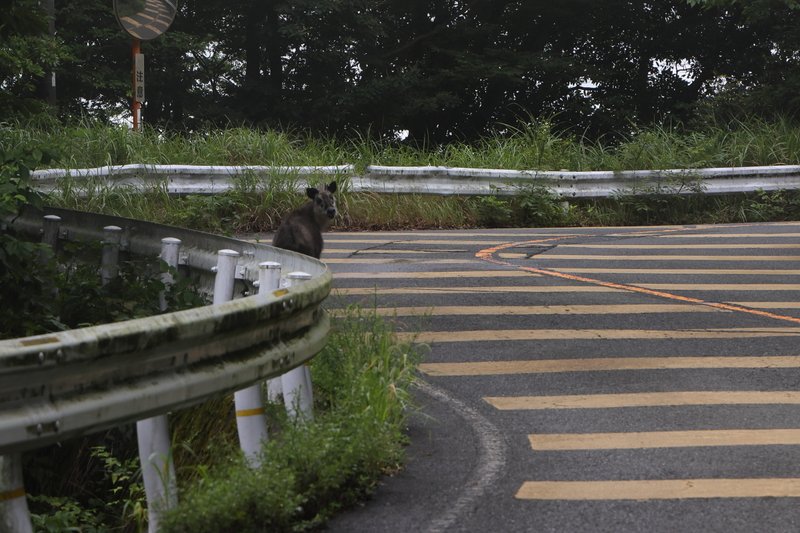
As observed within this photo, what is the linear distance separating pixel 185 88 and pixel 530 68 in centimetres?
885

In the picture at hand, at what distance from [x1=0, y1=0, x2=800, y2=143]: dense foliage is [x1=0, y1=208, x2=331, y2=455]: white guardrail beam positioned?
2423 cm

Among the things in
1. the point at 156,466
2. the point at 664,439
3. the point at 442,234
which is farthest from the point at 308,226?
the point at 156,466

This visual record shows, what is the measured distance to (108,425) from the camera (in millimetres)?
4195

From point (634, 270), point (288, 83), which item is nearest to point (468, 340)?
point (634, 270)

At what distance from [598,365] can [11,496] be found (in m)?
4.72

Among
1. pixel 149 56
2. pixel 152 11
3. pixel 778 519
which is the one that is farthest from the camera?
pixel 149 56

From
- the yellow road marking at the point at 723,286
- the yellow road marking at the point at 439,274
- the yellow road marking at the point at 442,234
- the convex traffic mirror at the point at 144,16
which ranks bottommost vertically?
the yellow road marking at the point at 723,286

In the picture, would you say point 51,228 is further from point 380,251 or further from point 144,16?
point 144,16

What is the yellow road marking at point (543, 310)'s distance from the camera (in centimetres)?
974

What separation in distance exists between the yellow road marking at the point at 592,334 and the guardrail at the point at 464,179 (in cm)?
768

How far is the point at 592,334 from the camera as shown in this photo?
29.5ft

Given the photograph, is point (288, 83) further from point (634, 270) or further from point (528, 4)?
point (634, 270)

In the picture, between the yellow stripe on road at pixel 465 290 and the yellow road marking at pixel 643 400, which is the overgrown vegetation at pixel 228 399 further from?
the yellow stripe on road at pixel 465 290

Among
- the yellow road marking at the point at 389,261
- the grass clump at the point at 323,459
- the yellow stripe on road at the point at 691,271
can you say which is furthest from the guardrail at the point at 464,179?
the grass clump at the point at 323,459
